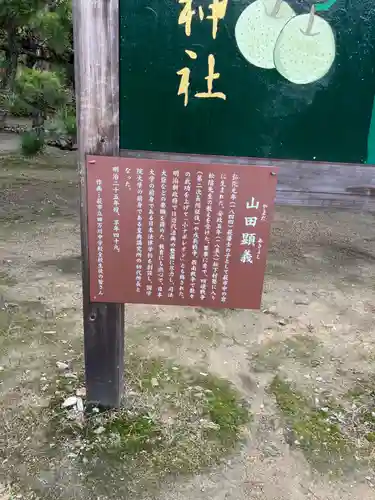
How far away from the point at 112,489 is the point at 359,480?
1287mm

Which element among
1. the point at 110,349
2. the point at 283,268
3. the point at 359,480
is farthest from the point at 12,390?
the point at 283,268

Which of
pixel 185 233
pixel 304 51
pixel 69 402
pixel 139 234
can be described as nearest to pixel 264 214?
pixel 185 233

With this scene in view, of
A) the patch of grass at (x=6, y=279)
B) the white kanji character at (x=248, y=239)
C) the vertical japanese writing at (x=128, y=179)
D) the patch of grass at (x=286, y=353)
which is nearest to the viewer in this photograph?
the vertical japanese writing at (x=128, y=179)

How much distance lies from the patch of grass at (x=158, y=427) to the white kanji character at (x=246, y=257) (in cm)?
107

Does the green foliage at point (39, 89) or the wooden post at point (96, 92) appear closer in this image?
the wooden post at point (96, 92)

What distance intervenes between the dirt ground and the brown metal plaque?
0.91 meters

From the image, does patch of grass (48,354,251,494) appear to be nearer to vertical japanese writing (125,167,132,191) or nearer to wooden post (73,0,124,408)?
wooden post (73,0,124,408)

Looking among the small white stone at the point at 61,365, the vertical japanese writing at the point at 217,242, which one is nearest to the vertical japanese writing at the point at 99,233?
the vertical japanese writing at the point at 217,242

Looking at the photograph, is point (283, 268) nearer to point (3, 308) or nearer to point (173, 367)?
point (173, 367)

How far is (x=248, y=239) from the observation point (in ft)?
7.76

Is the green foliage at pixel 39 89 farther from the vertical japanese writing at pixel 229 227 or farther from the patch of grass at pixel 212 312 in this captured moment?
the vertical japanese writing at pixel 229 227

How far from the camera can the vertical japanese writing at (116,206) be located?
224cm

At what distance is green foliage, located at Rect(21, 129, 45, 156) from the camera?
621 cm

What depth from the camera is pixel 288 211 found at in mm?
7281
